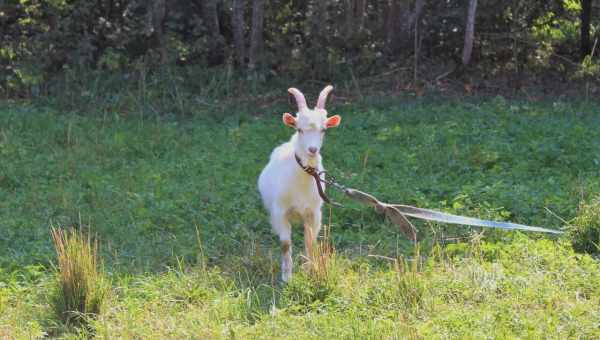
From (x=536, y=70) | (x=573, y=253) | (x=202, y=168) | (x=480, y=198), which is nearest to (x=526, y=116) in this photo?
(x=536, y=70)

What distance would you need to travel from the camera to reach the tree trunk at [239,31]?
1340 cm

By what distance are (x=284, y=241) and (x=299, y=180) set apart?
1.48 feet

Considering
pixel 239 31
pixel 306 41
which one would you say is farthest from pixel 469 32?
pixel 239 31

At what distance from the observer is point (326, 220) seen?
7.18 metres

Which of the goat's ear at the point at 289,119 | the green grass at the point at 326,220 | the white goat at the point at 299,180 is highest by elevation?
the goat's ear at the point at 289,119

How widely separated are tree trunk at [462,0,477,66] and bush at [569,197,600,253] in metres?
6.87

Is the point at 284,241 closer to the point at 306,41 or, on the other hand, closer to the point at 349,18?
the point at 306,41

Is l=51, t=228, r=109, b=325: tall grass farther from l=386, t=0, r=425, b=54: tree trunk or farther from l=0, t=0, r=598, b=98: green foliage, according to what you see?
l=386, t=0, r=425, b=54: tree trunk

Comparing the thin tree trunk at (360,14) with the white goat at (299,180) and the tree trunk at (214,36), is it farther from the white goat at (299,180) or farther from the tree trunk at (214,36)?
the white goat at (299,180)

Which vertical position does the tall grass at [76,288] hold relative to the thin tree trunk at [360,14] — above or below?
below

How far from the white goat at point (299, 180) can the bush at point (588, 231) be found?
1.87 metres

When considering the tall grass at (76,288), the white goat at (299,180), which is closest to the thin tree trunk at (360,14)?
the white goat at (299,180)

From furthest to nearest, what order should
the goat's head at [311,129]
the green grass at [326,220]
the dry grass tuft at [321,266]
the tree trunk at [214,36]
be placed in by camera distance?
the tree trunk at [214,36]
the goat's head at [311,129]
the dry grass tuft at [321,266]
the green grass at [326,220]

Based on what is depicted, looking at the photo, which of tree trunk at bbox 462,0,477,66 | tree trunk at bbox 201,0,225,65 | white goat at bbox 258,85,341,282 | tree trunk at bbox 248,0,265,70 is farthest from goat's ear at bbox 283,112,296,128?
tree trunk at bbox 201,0,225,65
